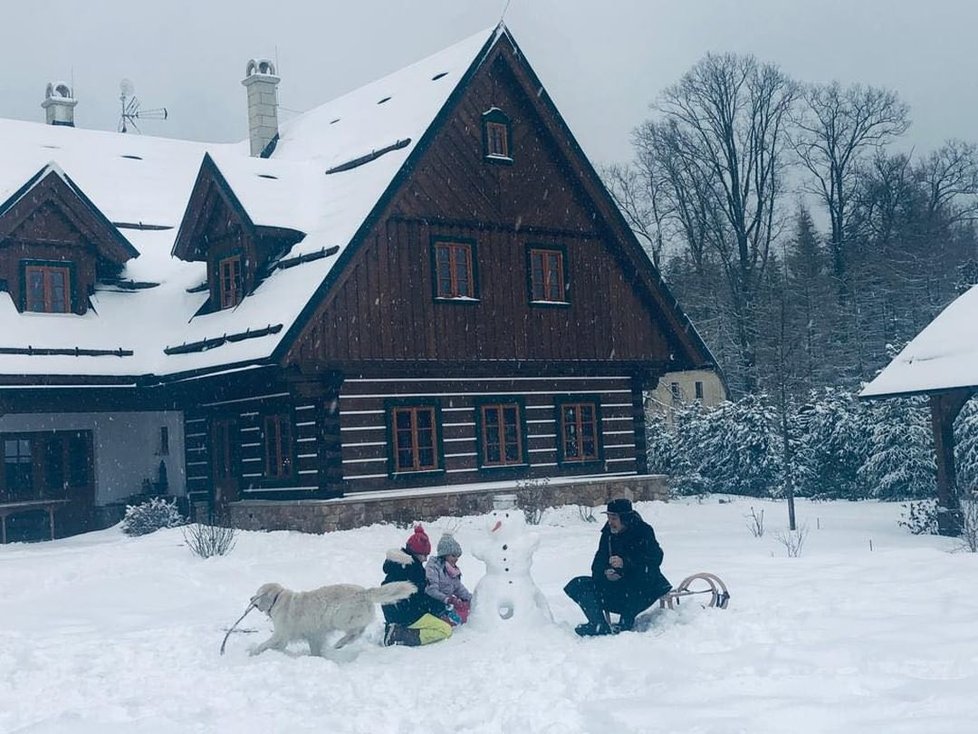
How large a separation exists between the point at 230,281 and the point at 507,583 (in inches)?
524

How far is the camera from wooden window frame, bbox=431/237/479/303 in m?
21.6

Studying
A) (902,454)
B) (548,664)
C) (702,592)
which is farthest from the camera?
(902,454)

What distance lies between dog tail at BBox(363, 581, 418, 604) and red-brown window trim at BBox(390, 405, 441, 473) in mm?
10775

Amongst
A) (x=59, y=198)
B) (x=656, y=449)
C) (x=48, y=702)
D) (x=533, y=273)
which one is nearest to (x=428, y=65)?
(x=533, y=273)

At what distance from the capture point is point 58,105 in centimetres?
2930

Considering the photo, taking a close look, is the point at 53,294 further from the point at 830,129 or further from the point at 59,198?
the point at 830,129

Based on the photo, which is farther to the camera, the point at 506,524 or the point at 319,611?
the point at 506,524

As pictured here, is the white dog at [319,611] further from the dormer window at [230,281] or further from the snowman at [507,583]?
the dormer window at [230,281]

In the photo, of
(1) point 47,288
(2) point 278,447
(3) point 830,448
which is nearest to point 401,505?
(2) point 278,447

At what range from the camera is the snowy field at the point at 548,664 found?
299 inches

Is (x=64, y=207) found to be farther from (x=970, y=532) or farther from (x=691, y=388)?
(x=691, y=388)

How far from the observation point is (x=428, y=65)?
24.8m

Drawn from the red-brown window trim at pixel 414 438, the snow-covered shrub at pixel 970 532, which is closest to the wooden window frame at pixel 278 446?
the red-brown window trim at pixel 414 438

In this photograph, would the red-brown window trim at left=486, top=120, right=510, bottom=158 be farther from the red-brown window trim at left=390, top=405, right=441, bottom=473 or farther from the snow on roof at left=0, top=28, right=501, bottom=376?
the red-brown window trim at left=390, top=405, right=441, bottom=473
